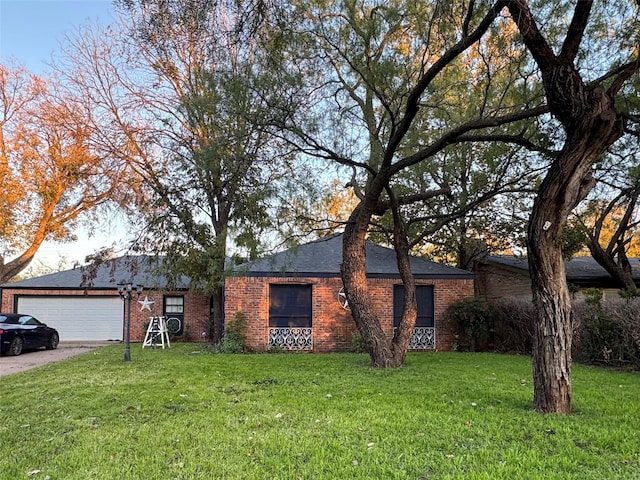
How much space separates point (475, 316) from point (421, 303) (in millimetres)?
1712

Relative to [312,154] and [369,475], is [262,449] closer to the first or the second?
[369,475]

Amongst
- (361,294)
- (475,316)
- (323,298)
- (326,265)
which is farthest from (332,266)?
(361,294)

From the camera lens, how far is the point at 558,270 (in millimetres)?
5730

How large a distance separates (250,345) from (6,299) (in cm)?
1129

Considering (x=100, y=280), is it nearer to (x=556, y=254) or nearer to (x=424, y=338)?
(x=424, y=338)

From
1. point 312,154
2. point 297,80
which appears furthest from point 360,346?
point 297,80

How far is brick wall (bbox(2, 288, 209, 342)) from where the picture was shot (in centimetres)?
1875

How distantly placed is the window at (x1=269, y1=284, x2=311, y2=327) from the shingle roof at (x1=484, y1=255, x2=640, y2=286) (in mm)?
6726

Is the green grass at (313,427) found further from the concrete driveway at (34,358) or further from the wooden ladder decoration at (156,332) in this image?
the wooden ladder decoration at (156,332)

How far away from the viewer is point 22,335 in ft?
47.1

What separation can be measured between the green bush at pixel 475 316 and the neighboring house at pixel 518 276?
1.17m

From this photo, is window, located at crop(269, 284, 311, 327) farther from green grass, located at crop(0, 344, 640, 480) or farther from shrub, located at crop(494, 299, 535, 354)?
shrub, located at crop(494, 299, 535, 354)

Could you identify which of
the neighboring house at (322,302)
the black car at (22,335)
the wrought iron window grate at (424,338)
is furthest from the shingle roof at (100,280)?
the wrought iron window grate at (424,338)

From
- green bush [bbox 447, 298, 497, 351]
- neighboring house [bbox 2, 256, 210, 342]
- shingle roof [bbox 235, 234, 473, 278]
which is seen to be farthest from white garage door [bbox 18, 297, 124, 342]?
green bush [bbox 447, 298, 497, 351]
